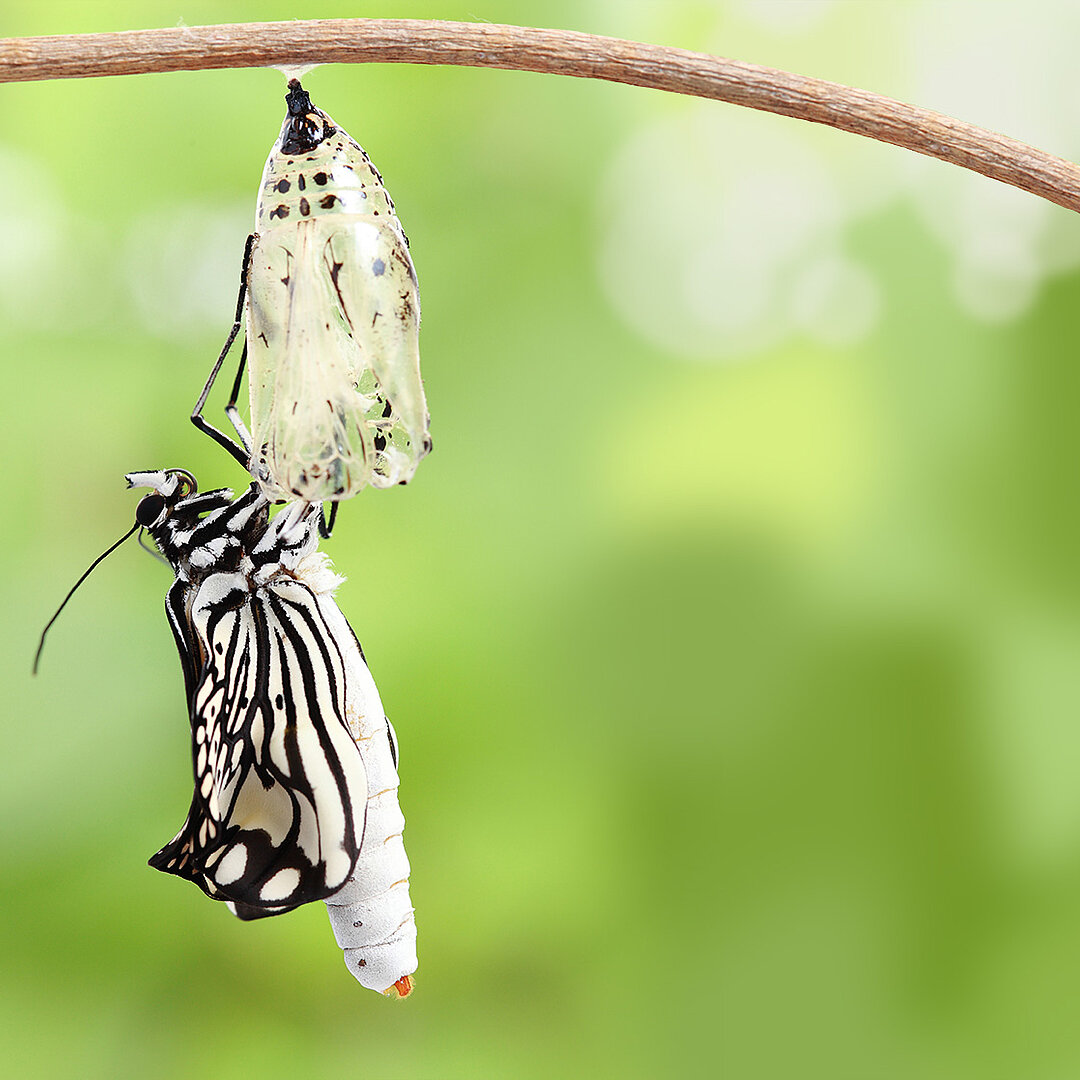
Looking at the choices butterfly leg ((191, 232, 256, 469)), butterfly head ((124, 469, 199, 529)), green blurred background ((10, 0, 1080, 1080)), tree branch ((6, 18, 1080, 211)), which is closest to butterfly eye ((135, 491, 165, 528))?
butterfly head ((124, 469, 199, 529))

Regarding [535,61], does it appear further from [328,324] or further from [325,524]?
[325,524]

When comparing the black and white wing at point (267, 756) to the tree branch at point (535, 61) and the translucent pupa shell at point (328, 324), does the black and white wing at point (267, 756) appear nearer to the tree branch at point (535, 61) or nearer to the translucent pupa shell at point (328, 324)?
the translucent pupa shell at point (328, 324)

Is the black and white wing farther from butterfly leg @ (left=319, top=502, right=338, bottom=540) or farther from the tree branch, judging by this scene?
the tree branch

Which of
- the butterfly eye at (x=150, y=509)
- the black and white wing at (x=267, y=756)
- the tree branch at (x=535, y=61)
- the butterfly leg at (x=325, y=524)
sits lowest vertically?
the black and white wing at (x=267, y=756)

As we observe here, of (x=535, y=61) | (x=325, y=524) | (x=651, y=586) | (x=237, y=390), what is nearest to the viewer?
(x=535, y=61)

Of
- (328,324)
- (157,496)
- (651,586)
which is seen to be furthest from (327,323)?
(651,586)

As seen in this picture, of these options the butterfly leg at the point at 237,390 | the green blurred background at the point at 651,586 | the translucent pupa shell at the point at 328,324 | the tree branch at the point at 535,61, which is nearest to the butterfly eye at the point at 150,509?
the butterfly leg at the point at 237,390
